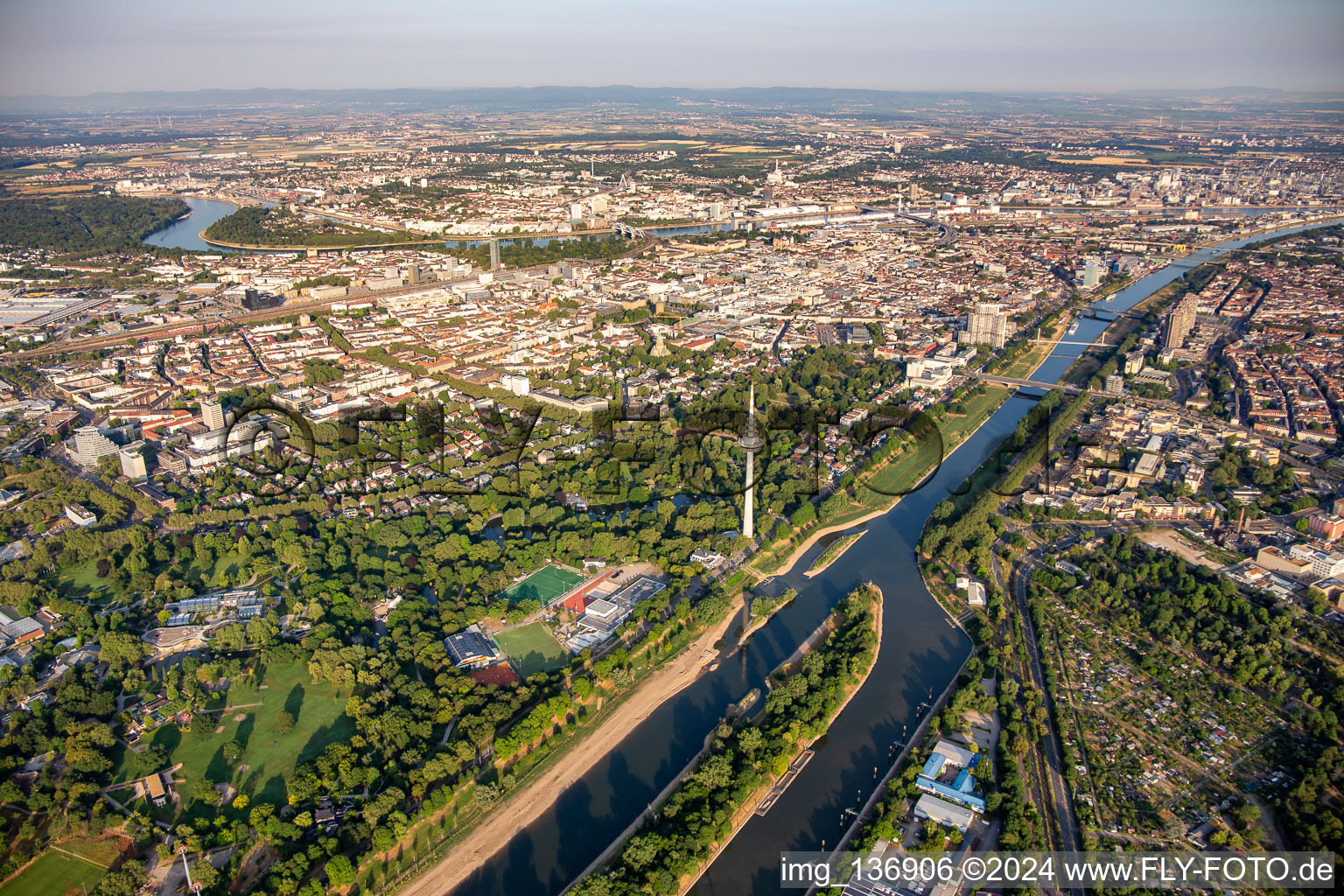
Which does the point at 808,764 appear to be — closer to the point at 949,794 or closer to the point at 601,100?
the point at 949,794

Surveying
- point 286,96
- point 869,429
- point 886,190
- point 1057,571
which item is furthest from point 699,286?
point 286,96

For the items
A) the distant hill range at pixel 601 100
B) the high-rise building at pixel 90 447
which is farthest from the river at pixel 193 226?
the distant hill range at pixel 601 100

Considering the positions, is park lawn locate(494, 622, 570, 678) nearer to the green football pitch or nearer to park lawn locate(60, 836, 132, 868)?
the green football pitch

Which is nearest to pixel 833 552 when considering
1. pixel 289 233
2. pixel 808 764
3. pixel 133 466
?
pixel 808 764

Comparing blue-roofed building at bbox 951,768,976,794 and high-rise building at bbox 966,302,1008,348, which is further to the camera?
high-rise building at bbox 966,302,1008,348

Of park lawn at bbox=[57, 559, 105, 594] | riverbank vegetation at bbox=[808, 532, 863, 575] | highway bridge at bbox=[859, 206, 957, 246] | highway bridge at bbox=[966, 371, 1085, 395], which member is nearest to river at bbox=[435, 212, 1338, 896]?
riverbank vegetation at bbox=[808, 532, 863, 575]

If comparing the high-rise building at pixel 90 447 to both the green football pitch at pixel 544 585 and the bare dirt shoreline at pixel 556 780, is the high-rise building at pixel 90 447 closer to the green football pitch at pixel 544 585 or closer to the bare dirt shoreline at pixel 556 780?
the green football pitch at pixel 544 585
